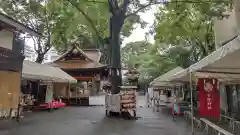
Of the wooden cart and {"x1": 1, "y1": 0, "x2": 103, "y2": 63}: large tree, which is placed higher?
{"x1": 1, "y1": 0, "x2": 103, "y2": 63}: large tree

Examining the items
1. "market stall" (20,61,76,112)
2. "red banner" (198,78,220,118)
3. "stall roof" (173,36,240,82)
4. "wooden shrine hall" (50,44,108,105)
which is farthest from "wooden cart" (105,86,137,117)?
"wooden shrine hall" (50,44,108,105)

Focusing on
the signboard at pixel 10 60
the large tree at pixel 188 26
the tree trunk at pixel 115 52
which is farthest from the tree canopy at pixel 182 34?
the signboard at pixel 10 60

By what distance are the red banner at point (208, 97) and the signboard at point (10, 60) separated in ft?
24.5

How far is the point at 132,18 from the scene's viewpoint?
20484mm

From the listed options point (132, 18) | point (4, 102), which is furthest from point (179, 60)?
point (4, 102)

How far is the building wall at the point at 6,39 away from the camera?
1130cm

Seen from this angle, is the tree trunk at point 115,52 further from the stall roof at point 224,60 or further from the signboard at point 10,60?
the stall roof at point 224,60

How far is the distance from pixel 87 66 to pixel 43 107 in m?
13.4

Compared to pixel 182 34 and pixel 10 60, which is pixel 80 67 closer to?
pixel 182 34

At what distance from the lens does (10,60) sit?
37.2 feet

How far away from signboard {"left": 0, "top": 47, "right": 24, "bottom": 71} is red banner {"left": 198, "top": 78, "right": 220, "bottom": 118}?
24.5 ft

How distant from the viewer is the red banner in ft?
26.9

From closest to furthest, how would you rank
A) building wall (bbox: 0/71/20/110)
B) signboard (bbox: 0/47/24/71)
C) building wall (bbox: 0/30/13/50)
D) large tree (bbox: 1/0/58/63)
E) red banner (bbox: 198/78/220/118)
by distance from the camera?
1. red banner (bbox: 198/78/220/118)
2. signboard (bbox: 0/47/24/71)
3. building wall (bbox: 0/30/13/50)
4. building wall (bbox: 0/71/20/110)
5. large tree (bbox: 1/0/58/63)

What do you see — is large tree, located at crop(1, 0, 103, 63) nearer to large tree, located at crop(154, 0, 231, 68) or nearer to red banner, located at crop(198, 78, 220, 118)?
large tree, located at crop(154, 0, 231, 68)
